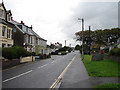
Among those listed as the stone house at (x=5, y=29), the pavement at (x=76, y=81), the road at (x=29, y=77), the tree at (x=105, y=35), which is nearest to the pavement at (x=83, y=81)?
the pavement at (x=76, y=81)

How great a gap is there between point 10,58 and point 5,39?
17.6ft

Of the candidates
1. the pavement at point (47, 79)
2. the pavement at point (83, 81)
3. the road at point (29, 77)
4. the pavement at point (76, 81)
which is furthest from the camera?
the road at point (29, 77)

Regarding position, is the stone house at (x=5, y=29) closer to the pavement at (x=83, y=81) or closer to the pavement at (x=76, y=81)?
the pavement at (x=76, y=81)

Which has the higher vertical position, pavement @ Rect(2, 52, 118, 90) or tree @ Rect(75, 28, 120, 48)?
tree @ Rect(75, 28, 120, 48)

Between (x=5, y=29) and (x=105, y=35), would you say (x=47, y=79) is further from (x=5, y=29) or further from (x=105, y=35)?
(x=105, y=35)

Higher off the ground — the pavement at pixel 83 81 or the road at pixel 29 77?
the pavement at pixel 83 81

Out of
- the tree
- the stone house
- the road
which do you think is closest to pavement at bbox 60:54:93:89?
the road

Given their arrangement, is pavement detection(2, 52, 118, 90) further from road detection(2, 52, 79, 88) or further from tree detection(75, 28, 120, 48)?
tree detection(75, 28, 120, 48)

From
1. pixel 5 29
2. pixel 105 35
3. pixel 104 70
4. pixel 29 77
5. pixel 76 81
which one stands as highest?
pixel 105 35

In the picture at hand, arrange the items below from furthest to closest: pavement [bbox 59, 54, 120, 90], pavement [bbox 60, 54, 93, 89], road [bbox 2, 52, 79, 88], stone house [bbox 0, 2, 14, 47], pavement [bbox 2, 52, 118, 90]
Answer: stone house [bbox 0, 2, 14, 47]
road [bbox 2, 52, 79, 88]
pavement [bbox 2, 52, 118, 90]
pavement [bbox 60, 54, 93, 89]
pavement [bbox 59, 54, 120, 90]

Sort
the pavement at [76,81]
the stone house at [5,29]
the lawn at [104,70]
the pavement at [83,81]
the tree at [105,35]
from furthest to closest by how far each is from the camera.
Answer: the tree at [105,35], the stone house at [5,29], the lawn at [104,70], the pavement at [76,81], the pavement at [83,81]

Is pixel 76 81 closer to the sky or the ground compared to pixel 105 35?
closer to the ground

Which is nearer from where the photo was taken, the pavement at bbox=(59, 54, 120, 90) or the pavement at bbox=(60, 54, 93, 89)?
the pavement at bbox=(59, 54, 120, 90)

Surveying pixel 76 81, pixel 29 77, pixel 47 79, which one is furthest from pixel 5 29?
pixel 76 81
